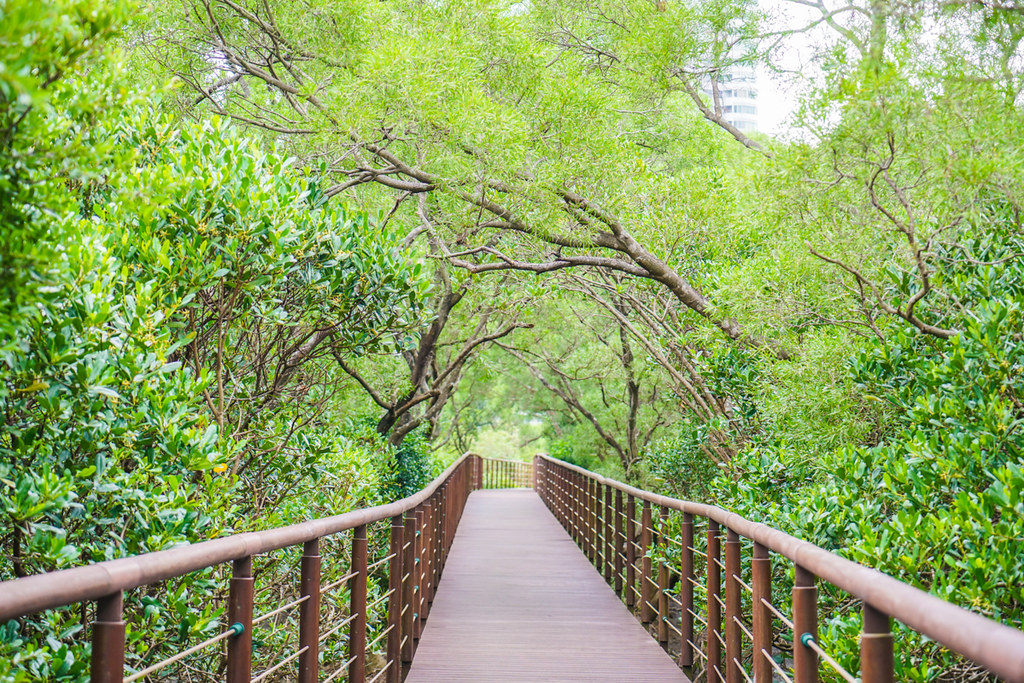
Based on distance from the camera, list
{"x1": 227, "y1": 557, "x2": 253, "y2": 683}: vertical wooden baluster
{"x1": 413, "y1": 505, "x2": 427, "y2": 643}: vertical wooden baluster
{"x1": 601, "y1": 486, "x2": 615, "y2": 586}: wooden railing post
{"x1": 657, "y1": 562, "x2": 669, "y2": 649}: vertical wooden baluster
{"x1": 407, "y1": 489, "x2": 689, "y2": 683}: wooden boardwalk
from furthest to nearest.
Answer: {"x1": 601, "y1": 486, "x2": 615, "y2": 586}: wooden railing post, {"x1": 413, "y1": 505, "x2": 427, "y2": 643}: vertical wooden baluster, {"x1": 657, "y1": 562, "x2": 669, "y2": 649}: vertical wooden baluster, {"x1": 407, "y1": 489, "x2": 689, "y2": 683}: wooden boardwalk, {"x1": 227, "y1": 557, "x2": 253, "y2": 683}: vertical wooden baluster

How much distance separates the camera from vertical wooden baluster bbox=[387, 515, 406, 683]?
159 inches

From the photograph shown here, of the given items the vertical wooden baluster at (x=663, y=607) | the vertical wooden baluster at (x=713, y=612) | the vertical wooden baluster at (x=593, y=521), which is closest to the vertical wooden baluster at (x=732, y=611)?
the vertical wooden baluster at (x=713, y=612)

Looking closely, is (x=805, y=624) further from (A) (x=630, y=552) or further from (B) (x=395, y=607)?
(A) (x=630, y=552)

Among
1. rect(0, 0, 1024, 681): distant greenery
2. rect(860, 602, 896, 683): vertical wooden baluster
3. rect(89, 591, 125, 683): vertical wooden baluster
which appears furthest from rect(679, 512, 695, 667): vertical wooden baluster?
rect(89, 591, 125, 683): vertical wooden baluster

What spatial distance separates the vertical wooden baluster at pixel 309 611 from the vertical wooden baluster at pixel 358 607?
1.92 feet

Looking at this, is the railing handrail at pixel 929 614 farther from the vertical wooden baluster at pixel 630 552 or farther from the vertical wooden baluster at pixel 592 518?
the vertical wooden baluster at pixel 592 518

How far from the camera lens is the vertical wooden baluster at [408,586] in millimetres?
4539

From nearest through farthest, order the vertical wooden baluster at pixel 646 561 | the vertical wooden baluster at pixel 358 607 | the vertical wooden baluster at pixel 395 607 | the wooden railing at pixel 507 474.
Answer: the vertical wooden baluster at pixel 358 607
the vertical wooden baluster at pixel 395 607
the vertical wooden baluster at pixel 646 561
the wooden railing at pixel 507 474

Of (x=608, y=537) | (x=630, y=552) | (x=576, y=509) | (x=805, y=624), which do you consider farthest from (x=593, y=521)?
(x=805, y=624)

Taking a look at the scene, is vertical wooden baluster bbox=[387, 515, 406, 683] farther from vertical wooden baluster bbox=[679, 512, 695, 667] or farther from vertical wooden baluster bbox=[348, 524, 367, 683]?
vertical wooden baluster bbox=[679, 512, 695, 667]

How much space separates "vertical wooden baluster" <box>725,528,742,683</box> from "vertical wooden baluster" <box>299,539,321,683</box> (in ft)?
5.10

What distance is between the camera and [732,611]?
3.41 meters

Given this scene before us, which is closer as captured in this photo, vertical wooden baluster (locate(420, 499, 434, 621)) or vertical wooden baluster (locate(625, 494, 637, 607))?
vertical wooden baluster (locate(420, 499, 434, 621))

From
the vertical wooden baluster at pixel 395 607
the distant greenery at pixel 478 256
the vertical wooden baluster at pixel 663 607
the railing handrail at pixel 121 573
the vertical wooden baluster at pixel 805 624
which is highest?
the distant greenery at pixel 478 256
